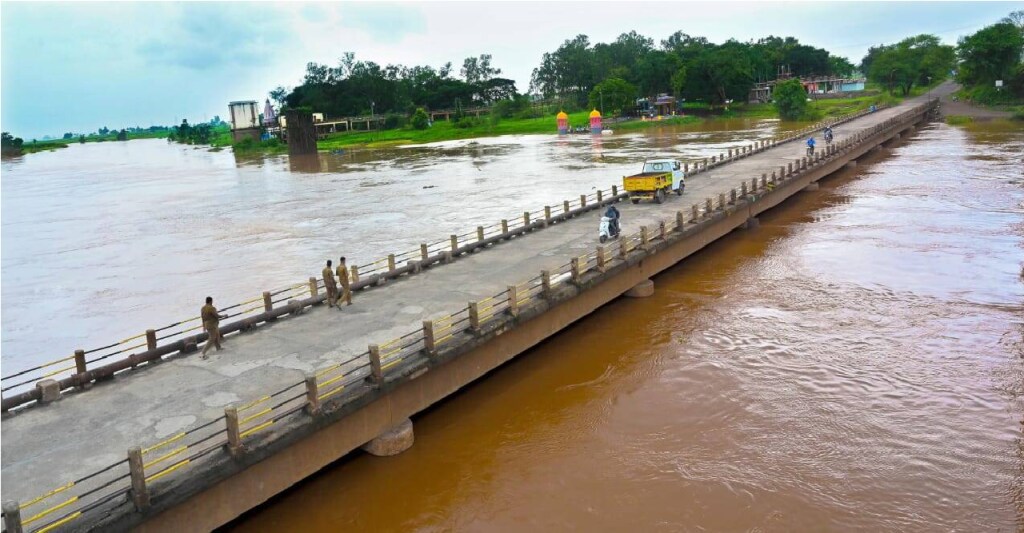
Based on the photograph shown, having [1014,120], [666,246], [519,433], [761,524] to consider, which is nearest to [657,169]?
[666,246]

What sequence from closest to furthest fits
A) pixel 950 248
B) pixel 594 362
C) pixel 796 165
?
pixel 594 362, pixel 950 248, pixel 796 165

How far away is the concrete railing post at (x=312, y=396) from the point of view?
40.0 feet

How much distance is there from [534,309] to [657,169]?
59.7 feet

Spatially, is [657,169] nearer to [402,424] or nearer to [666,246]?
[666,246]

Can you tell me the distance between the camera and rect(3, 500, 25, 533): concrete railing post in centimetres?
875

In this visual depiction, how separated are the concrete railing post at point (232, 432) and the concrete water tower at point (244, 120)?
171 m

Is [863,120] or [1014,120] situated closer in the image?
[863,120]

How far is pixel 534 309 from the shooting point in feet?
58.8

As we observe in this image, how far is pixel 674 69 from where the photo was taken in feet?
468

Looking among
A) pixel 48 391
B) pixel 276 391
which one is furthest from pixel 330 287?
pixel 48 391

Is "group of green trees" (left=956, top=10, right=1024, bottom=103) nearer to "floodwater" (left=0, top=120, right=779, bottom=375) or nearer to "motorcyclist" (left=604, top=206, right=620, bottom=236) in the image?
"floodwater" (left=0, top=120, right=779, bottom=375)

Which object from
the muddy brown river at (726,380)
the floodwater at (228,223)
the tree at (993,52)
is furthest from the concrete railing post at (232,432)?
the tree at (993,52)

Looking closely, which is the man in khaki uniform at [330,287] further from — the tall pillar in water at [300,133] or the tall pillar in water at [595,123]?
the tall pillar in water at [300,133]

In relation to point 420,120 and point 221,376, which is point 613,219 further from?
point 420,120
